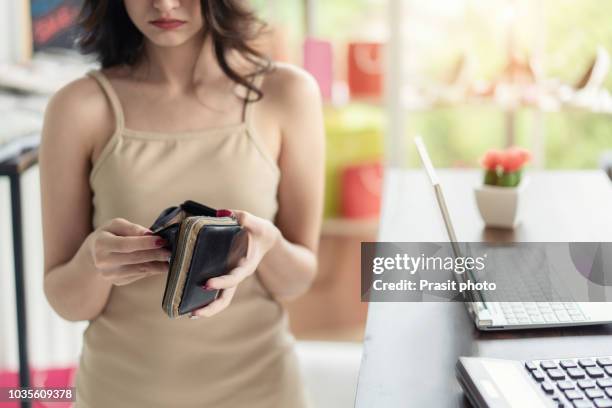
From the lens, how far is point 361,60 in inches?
106

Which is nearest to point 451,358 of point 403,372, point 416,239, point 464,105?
point 403,372

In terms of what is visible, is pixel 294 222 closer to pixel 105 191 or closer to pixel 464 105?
pixel 105 191

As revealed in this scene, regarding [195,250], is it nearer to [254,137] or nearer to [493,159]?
[254,137]

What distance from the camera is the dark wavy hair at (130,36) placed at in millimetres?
1223

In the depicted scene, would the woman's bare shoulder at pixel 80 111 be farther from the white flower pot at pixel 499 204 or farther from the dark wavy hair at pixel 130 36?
the white flower pot at pixel 499 204

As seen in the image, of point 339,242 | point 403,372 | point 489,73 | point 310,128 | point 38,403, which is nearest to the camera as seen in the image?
point 403,372

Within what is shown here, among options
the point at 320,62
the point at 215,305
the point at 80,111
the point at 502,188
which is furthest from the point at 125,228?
the point at 320,62

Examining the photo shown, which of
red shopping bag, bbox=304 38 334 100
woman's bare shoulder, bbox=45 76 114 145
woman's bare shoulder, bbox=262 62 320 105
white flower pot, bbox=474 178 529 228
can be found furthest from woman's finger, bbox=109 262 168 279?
red shopping bag, bbox=304 38 334 100

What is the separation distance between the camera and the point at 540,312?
36.7 inches

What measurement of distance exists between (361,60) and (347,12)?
0.33m

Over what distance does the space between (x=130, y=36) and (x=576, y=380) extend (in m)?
0.89

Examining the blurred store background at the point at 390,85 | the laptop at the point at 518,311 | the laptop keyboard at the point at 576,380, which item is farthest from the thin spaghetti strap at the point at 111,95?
the blurred store background at the point at 390,85

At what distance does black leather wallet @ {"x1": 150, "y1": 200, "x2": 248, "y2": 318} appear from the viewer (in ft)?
2.89

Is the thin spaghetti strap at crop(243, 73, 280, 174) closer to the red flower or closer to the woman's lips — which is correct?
the woman's lips
